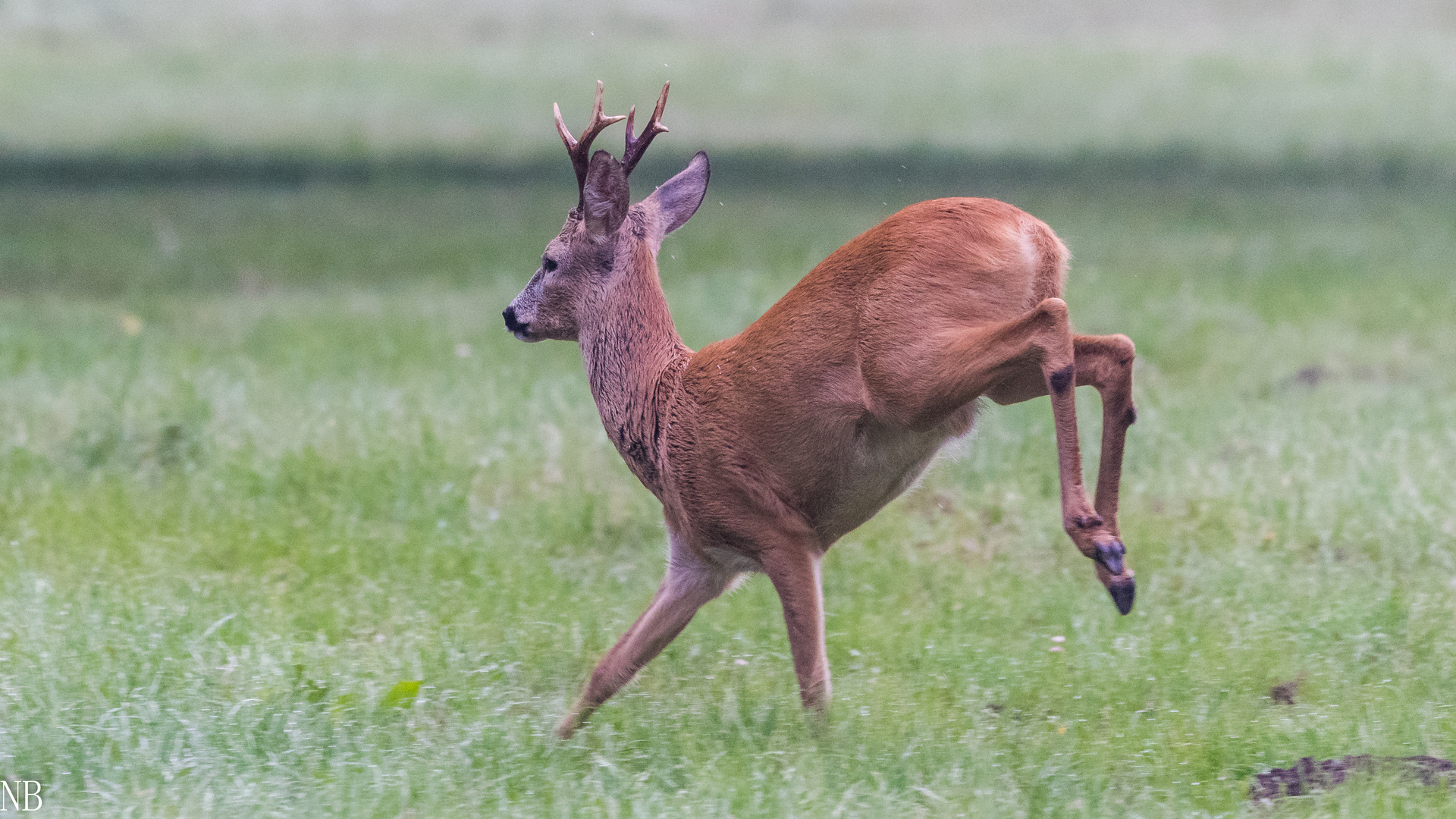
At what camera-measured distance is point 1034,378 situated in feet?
13.9

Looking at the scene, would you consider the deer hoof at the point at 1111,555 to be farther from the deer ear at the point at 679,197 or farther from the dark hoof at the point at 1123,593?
the deer ear at the point at 679,197

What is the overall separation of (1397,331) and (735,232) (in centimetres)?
581

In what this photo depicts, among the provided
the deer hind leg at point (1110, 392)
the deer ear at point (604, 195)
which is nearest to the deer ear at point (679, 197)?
the deer ear at point (604, 195)

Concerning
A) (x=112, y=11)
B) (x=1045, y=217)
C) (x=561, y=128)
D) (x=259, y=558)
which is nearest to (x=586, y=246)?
(x=561, y=128)

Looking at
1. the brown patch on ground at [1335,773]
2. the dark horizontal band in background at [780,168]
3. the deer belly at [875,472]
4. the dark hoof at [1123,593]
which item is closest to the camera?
the dark hoof at [1123,593]

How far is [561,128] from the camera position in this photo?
452 cm

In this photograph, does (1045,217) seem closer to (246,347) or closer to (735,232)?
(735,232)

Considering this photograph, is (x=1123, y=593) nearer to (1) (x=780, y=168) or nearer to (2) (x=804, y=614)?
(2) (x=804, y=614)

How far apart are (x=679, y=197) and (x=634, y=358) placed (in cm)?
54

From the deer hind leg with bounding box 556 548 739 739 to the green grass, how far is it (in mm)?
101

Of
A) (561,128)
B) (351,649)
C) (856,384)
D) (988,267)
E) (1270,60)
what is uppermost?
(561,128)

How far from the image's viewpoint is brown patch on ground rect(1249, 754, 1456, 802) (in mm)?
4031

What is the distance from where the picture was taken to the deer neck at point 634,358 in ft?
15.3

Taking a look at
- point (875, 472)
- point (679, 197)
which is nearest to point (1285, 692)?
point (875, 472)
